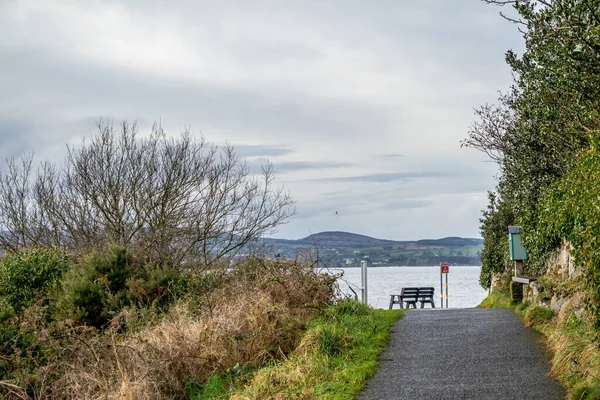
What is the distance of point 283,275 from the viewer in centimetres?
1562

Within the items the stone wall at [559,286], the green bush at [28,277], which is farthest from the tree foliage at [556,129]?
the green bush at [28,277]

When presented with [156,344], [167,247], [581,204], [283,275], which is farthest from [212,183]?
[581,204]

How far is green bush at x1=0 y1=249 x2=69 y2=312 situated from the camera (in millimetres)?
20188

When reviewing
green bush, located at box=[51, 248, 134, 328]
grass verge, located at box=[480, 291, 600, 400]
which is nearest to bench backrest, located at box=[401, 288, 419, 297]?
green bush, located at box=[51, 248, 134, 328]

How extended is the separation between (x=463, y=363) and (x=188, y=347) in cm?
424

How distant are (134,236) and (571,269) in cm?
1355

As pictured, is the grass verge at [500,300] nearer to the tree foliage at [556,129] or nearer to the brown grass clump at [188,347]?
the tree foliage at [556,129]

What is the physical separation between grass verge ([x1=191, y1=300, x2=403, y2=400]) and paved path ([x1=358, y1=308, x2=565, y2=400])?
9.7 inches

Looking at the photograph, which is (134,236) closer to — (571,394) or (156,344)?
(156,344)

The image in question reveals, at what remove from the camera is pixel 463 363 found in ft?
35.8

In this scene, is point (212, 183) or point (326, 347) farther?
point (212, 183)

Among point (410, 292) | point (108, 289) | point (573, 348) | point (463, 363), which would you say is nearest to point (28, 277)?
point (108, 289)

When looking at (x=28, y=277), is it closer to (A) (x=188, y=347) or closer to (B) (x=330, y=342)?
(A) (x=188, y=347)

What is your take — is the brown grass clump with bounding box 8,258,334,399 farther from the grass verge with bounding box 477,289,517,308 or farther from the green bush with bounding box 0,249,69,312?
the green bush with bounding box 0,249,69,312
